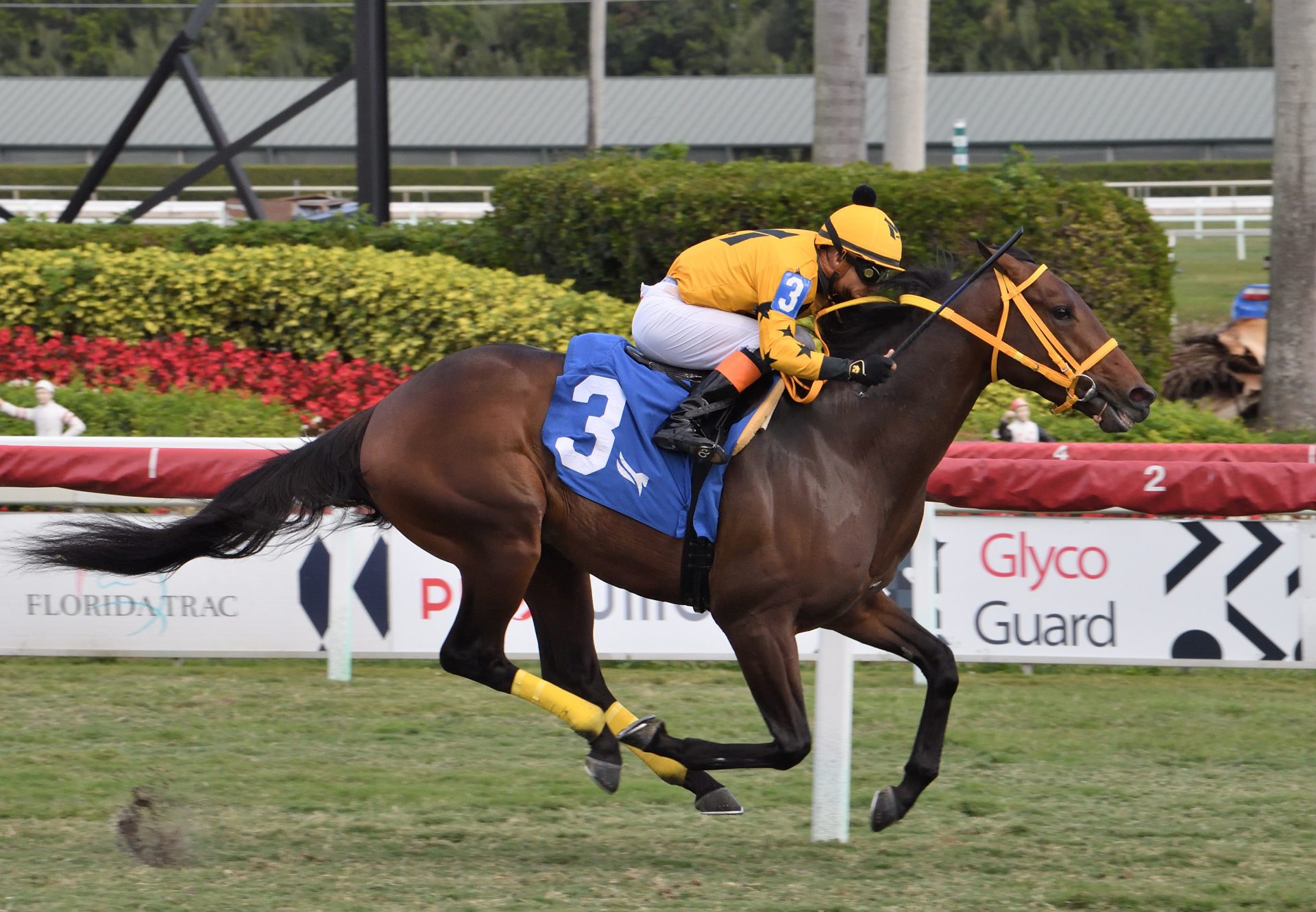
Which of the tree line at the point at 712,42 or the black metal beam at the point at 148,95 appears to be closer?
the black metal beam at the point at 148,95

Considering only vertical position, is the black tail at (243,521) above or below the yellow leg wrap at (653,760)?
above

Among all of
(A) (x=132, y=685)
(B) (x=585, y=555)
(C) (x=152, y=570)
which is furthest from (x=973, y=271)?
(A) (x=132, y=685)

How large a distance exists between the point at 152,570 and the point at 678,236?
6395 mm

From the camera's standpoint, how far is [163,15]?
42.7 metres

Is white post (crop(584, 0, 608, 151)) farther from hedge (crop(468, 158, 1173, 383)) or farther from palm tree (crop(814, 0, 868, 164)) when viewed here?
hedge (crop(468, 158, 1173, 383))

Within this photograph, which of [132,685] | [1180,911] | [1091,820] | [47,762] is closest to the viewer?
[1180,911]

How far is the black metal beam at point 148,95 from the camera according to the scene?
12.3 metres

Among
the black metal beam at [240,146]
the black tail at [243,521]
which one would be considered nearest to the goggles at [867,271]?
the black tail at [243,521]

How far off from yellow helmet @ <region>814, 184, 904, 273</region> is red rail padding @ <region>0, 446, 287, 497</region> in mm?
3186

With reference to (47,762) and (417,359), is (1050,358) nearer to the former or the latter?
(47,762)

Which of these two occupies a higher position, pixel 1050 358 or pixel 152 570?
pixel 1050 358

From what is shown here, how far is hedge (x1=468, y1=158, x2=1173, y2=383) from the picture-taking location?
1089 cm

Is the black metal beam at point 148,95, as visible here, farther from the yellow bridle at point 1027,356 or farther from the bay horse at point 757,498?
the yellow bridle at point 1027,356

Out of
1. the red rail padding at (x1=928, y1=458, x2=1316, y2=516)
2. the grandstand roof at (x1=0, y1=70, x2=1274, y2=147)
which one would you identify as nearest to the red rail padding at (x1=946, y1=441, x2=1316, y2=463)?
the red rail padding at (x1=928, y1=458, x2=1316, y2=516)
